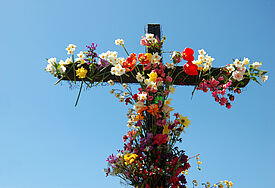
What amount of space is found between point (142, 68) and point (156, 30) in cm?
44

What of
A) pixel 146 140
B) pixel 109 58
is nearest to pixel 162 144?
pixel 146 140

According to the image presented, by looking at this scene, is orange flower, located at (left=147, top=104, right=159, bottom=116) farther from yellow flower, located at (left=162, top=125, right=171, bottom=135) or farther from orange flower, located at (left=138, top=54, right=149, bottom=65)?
orange flower, located at (left=138, top=54, right=149, bottom=65)

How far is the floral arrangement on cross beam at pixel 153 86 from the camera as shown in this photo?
202 cm

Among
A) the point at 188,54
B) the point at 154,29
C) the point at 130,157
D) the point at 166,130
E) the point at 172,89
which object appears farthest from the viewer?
the point at 154,29

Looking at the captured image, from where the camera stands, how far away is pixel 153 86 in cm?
209

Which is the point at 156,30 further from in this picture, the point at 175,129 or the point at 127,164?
the point at 127,164

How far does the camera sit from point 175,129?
2.14 m

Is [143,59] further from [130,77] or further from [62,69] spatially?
[62,69]

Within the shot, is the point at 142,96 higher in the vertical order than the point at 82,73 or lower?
lower

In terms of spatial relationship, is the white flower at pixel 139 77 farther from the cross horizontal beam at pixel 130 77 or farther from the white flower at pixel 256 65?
the white flower at pixel 256 65

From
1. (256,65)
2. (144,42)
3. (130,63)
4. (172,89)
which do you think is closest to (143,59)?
(130,63)

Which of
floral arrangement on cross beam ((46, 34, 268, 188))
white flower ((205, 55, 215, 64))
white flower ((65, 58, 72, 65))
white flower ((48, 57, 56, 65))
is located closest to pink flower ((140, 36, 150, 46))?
floral arrangement on cross beam ((46, 34, 268, 188))

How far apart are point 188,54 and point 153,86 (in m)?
0.48

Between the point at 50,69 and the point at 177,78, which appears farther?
the point at 177,78
